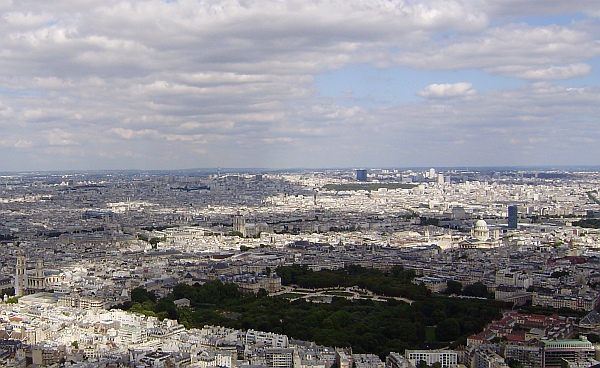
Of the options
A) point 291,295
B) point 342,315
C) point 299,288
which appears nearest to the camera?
point 342,315

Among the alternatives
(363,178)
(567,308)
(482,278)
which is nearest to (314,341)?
(567,308)

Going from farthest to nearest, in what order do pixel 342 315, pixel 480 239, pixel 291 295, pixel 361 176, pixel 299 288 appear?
pixel 361 176
pixel 480 239
pixel 299 288
pixel 291 295
pixel 342 315

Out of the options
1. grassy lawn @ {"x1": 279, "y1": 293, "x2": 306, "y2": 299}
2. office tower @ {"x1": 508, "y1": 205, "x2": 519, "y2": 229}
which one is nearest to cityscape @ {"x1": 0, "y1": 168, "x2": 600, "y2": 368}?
grassy lawn @ {"x1": 279, "y1": 293, "x2": 306, "y2": 299}

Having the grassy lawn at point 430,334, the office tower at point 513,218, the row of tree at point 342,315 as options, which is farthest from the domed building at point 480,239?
the grassy lawn at point 430,334

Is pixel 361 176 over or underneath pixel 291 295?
over

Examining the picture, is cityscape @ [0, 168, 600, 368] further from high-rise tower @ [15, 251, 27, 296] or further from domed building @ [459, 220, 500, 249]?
domed building @ [459, 220, 500, 249]

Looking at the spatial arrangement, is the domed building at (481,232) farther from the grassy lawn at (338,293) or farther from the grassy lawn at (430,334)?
the grassy lawn at (430,334)

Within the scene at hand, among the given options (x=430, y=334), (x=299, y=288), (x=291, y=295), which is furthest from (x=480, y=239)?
(x=430, y=334)

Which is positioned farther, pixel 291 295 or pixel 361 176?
pixel 361 176

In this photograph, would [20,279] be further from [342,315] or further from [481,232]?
[481,232]

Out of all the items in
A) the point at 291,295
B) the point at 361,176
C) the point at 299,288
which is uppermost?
the point at 361,176
